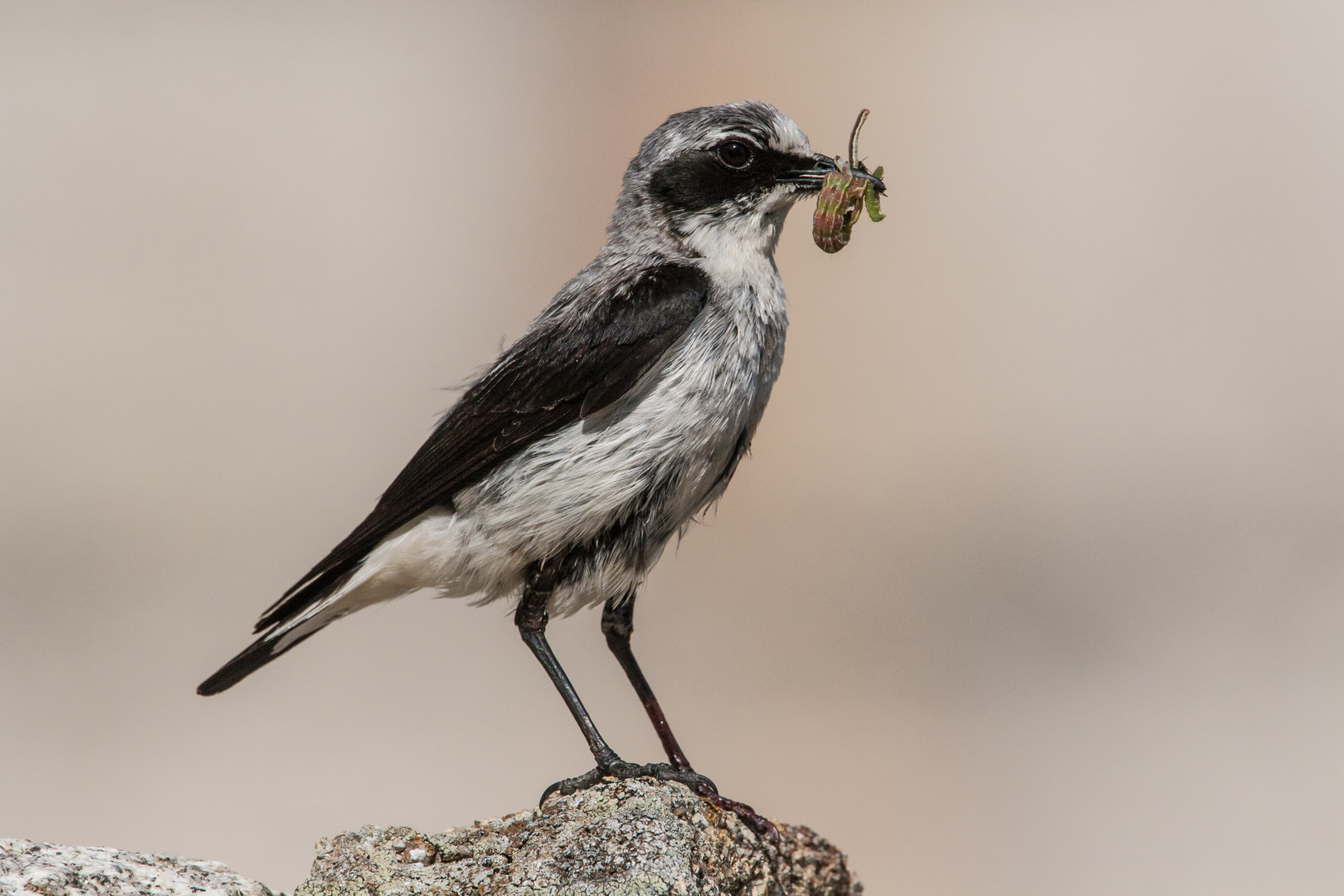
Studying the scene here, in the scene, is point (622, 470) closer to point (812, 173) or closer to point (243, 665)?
point (812, 173)

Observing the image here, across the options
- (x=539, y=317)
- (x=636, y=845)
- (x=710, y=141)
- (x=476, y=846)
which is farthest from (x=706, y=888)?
(x=710, y=141)

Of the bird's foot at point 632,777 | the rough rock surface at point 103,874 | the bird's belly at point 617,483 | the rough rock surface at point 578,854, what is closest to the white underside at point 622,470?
the bird's belly at point 617,483

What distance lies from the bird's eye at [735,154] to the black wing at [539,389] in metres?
0.60

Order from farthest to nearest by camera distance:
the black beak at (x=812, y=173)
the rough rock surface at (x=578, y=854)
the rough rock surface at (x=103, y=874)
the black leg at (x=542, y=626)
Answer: the black beak at (x=812, y=173)
the black leg at (x=542, y=626)
the rough rock surface at (x=578, y=854)
the rough rock surface at (x=103, y=874)

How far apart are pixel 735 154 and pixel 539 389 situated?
141 centimetres

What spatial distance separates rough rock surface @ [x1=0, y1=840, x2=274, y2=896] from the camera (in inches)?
146

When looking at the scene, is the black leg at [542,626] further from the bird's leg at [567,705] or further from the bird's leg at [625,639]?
the bird's leg at [625,639]

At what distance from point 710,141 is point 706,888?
10.4ft

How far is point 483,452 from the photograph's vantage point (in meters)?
5.04

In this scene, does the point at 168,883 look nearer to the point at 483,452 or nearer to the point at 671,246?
the point at 483,452

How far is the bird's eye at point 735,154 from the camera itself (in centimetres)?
539

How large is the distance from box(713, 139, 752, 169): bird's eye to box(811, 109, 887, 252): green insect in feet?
1.28

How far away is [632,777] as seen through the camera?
469 centimetres

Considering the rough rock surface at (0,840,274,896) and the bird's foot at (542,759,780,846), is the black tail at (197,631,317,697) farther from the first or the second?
the bird's foot at (542,759,780,846)
